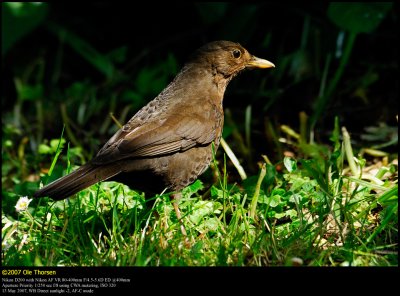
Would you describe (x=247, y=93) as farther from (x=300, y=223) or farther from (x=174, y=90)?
(x=300, y=223)

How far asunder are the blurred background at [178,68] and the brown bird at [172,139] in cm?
96

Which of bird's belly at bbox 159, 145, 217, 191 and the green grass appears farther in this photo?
bird's belly at bbox 159, 145, 217, 191

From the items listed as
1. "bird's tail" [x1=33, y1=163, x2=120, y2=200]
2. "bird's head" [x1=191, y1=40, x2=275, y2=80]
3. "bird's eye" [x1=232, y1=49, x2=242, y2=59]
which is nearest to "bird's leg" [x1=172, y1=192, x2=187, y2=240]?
"bird's tail" [x1=33, y1=163, x2=120, y2=200]

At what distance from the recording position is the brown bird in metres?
3.82

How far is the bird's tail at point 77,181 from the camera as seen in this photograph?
11.7 ft

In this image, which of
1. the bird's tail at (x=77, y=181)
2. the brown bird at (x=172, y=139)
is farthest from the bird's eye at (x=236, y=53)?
the bird's tail at (x=77, y=181)

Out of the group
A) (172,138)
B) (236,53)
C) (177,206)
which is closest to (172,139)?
(172,138)

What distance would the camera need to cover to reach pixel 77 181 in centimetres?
367

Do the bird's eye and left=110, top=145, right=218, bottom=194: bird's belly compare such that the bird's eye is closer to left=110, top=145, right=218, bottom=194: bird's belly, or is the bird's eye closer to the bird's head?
the bird's head

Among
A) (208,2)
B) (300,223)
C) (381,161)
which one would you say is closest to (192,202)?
(300,223)

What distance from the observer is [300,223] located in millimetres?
3617

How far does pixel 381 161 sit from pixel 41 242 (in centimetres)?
272

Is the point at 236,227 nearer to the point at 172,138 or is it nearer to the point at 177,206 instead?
the point at 177,206

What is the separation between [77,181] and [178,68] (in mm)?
3634
